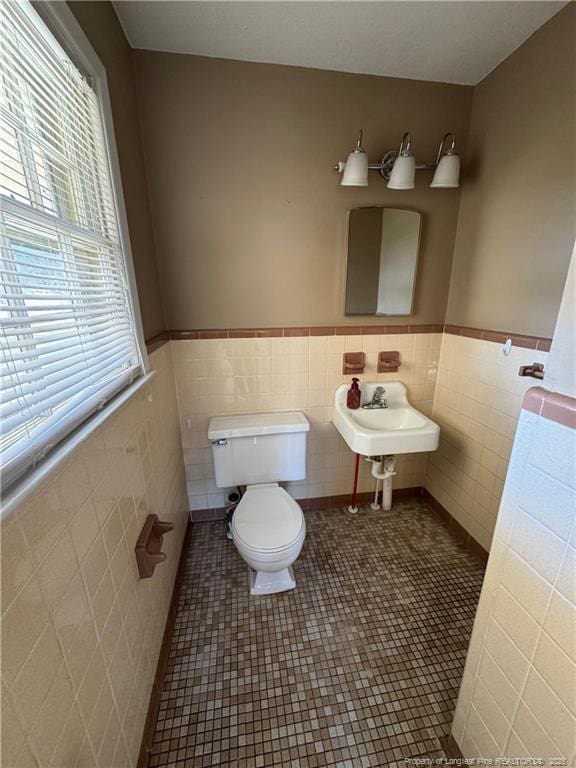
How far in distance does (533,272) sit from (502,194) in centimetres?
45

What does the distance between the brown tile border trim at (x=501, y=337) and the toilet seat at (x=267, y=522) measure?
133 centimetres

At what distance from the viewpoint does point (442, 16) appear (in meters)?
1.21

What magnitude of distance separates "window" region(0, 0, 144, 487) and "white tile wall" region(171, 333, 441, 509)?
706 millimetres

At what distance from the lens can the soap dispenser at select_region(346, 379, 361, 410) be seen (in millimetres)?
1860

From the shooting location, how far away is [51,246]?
0.75m

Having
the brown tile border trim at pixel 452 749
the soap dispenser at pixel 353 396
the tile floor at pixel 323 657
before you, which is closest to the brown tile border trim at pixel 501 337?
the soap dispenser at pixel 353 396

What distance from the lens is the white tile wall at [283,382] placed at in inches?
70.0

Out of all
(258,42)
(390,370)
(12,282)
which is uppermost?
(258,42)

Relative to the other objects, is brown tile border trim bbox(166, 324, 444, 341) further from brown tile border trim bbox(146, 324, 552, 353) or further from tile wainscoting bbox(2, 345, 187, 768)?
tile wainscoting bbox(2, 345, 187, 768)

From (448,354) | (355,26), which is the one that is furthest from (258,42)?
(448,354)

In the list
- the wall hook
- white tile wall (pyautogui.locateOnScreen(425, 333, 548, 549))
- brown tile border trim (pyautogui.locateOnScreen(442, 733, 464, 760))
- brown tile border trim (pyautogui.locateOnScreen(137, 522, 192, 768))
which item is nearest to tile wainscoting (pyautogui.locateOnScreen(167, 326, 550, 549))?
white tile wall (pyautogui.locateOnScreen(425, 333, 548, 549))

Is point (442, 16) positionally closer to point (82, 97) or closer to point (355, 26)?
point (355, 26)

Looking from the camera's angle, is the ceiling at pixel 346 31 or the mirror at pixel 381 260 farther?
the mirror at pixel 381 260

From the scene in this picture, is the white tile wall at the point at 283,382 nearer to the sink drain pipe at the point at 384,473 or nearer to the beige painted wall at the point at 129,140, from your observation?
the sink drain pipe at the point at 384,473
